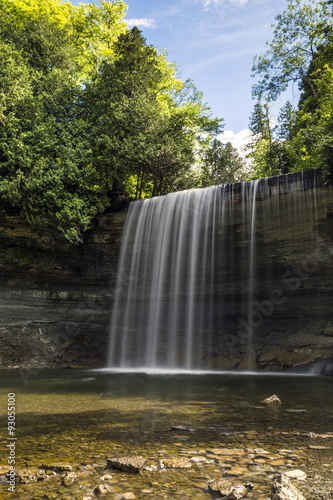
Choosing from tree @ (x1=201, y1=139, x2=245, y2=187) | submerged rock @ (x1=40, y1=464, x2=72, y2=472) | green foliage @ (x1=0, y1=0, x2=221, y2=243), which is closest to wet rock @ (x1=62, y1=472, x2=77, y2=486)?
submerged rock @ (x1=40, y1=464, x2=72, y2=472)

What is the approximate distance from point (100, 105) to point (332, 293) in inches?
598

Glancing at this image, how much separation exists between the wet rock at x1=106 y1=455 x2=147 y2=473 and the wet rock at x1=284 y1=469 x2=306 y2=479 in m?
1.37

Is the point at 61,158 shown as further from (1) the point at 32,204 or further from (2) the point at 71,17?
(2) the point at 71,17

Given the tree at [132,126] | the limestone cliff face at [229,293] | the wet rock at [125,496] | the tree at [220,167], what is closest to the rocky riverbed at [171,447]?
the wet rock at [125,496]

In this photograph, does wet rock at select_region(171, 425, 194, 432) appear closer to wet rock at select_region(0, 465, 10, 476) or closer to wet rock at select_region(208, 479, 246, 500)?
A: wet rock at select_region(208, 479, 246, 500)

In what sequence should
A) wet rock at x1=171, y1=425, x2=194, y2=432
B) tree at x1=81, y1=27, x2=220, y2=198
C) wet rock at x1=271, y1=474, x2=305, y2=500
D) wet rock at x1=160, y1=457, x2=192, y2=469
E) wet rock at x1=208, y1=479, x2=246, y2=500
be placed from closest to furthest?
wet rock at x1=271, y1=474, x2=305, y2=500 → wet rock at x1=208, y1=479, x2=246, y2=500 → wet rock at x1=160, y1=457, x2=192, y2=469 → wet rock at x1=171, y1=425, x2=194, y2=432 → tree at x1=81, y1=27, x2=220, y2=198

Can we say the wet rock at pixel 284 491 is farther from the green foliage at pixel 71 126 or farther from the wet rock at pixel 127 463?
the green foliage at pixel 71 126

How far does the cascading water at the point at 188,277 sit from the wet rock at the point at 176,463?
438 inches

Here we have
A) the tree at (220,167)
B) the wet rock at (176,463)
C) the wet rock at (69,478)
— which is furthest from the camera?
the tree at (220,167)

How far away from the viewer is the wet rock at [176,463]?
133 inches

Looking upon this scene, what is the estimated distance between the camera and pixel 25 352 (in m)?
15.3

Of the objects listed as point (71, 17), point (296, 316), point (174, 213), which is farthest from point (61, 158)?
point (71, 17)

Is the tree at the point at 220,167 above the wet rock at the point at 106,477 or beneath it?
above

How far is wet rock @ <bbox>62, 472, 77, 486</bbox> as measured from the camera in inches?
118
